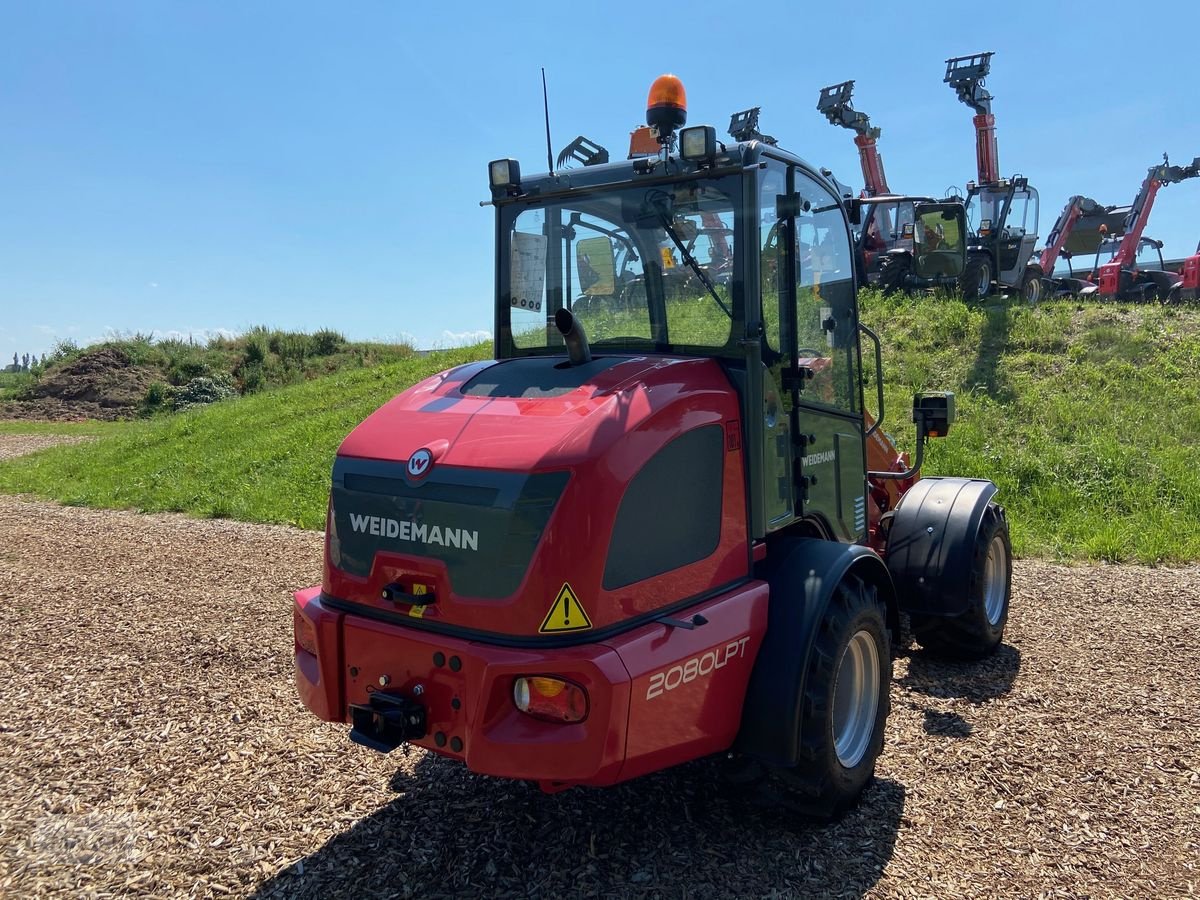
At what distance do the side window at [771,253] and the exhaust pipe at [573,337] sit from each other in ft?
2.30

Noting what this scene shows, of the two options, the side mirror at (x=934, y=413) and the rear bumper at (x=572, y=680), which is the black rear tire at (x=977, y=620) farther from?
the rear bumper at (x=572, y=680)

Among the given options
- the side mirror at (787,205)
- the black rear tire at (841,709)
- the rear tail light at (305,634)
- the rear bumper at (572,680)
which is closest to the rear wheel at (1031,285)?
the side mirror at (787,205)

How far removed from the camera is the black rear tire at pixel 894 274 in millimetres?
15570

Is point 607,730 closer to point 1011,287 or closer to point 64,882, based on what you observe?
point 64,882

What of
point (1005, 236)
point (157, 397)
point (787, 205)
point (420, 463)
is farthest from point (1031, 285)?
point (157, 397)

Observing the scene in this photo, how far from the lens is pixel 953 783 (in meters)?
3.68

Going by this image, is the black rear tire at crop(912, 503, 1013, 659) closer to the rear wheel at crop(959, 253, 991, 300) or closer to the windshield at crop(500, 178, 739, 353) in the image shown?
the windshield at crop(500, 178, 739, 353)

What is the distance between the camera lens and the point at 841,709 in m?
3.54

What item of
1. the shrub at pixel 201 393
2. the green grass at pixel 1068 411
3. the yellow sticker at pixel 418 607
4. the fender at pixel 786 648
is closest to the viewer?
the yellow sticker at pixel 418 607

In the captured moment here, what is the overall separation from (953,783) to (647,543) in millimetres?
1864

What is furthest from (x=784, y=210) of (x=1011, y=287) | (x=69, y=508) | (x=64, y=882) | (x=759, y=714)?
(x=1011, y=287)

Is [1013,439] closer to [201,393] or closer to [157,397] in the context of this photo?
[201,393]

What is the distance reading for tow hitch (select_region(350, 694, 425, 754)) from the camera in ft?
9.30

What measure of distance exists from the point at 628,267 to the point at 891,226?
1571 cm
